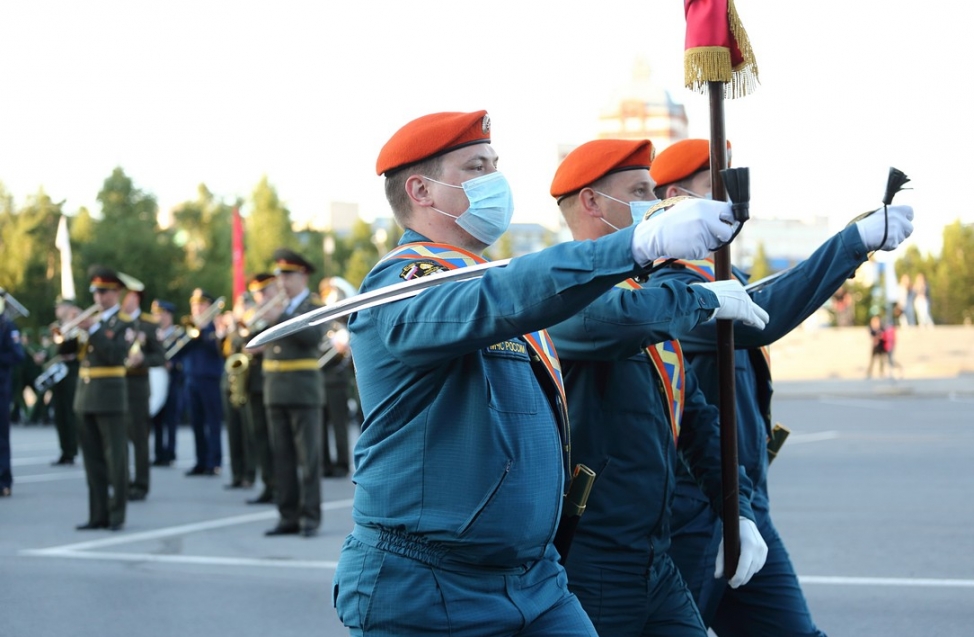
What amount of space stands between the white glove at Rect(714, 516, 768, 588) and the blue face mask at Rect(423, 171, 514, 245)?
129cm

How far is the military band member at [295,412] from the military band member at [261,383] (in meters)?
1.13

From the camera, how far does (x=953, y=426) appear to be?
1898 centimetres

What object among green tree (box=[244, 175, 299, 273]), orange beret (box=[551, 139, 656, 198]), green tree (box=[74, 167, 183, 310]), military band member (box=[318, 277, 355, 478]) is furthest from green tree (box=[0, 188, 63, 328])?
orange beret (box=[551, 139, 656, 198])

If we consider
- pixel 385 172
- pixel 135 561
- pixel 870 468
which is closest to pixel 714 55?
pixel 385 172

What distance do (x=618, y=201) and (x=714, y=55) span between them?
75cm

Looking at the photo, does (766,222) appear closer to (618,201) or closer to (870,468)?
(870,468)

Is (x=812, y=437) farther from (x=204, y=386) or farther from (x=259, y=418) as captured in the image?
(x=259, y=418)

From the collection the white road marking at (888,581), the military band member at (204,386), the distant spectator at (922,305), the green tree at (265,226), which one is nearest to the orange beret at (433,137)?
the white road marking at (888,581)

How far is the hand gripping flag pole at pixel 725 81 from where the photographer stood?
3.62 metres

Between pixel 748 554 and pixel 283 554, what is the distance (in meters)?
5.59

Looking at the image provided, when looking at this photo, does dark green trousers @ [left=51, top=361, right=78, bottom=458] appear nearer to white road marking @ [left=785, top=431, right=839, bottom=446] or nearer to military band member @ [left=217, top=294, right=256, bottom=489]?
military band member @ [left=217, top=294, right=256, bottom=489]

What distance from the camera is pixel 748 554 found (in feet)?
12.5

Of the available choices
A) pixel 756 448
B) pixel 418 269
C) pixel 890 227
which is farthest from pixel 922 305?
pixel 418 269

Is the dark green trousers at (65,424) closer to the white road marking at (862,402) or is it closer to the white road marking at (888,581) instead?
the white road marking at (888,581)
